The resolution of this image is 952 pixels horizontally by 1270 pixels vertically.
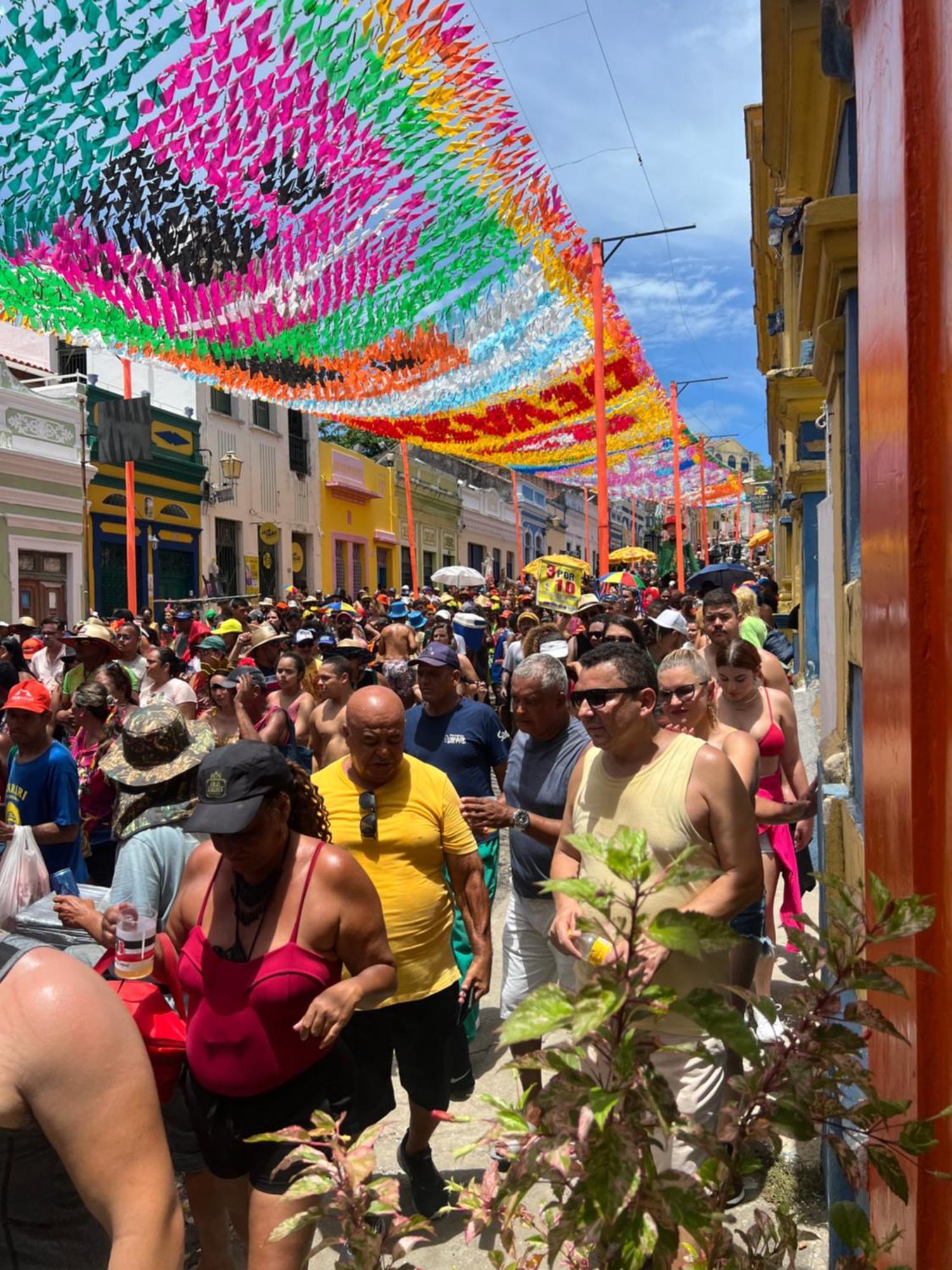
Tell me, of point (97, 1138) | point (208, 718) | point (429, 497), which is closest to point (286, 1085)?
point (97, 1138)

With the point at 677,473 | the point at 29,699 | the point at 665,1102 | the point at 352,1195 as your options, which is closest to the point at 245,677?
the point at 29,699

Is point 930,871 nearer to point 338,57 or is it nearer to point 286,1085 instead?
point 286,1085

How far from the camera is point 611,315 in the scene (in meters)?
13.8

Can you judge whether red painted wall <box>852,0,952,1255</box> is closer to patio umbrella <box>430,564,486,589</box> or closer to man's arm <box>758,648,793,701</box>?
man's arm <box>758,648,793,701</box>

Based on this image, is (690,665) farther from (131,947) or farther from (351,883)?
(131,947)

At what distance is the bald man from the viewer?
11.1 ft

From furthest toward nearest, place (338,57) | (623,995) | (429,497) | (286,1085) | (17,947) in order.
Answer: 1. (429,497)
2. (338,57)
3. (286,1085)
4. (17,947)
5. (623,995)

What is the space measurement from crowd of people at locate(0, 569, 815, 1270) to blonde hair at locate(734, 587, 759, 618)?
3061 mm

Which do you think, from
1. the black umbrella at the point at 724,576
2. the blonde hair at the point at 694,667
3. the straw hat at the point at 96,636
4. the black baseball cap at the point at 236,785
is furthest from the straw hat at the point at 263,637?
the black baseball cap at the point at 236,785

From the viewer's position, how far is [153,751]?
10.9 feet

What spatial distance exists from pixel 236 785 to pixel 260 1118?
0.85 metres

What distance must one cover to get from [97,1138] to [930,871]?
4.51ft

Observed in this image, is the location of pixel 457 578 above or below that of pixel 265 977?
above

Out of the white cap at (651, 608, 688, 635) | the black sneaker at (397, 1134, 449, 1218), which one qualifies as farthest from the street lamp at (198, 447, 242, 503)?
the black sneaker at (397, 1134, 449, 1218)
